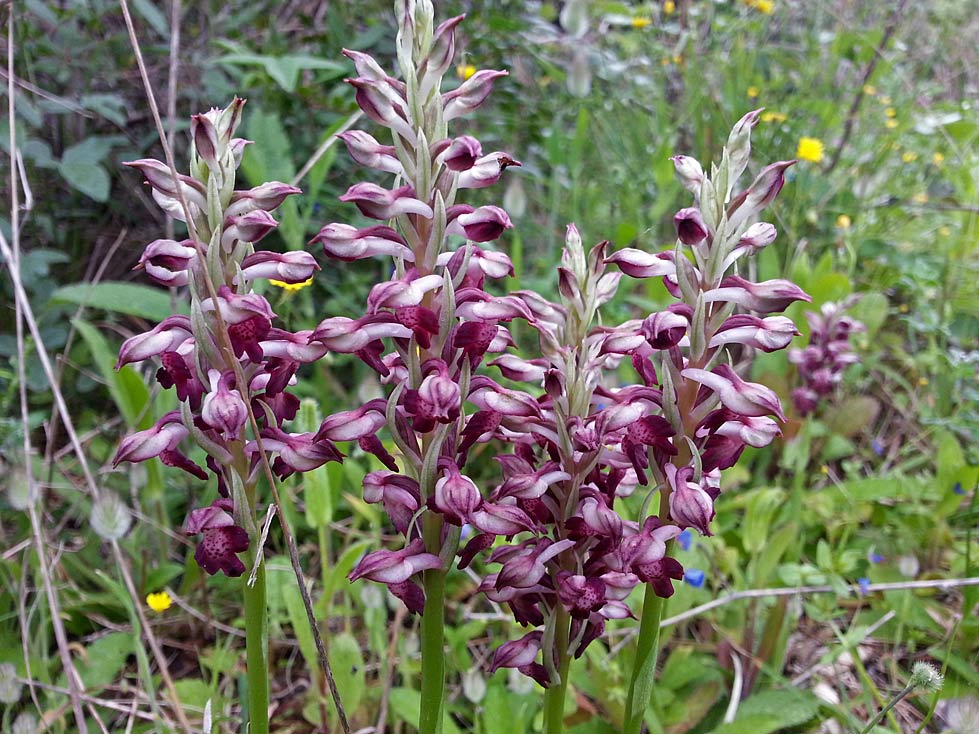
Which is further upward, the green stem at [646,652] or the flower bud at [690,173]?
the flower bud at [690,173]

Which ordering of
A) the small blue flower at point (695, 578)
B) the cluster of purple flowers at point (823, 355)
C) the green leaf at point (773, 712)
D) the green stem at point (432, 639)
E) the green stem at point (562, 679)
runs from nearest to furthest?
the green stem at point (432, 639)
the green stem at point (562, 679)
the green leaf at point (773, 712)
the small blue flower at point (695, 578)
the cluster of purple flowers at point (823, 355)

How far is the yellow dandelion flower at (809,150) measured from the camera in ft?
12.0

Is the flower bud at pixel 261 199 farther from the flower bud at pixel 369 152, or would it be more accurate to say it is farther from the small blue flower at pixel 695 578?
the small blue flower at pixel 695 578

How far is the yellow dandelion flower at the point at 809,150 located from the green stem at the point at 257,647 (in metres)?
3.19

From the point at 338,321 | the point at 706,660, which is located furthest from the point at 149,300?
the point at 706,660

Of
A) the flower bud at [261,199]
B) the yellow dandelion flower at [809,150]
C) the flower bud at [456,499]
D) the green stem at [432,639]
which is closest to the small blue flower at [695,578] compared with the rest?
the green stem at [432,639]

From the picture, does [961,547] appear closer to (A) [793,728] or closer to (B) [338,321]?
(A) [793,728]

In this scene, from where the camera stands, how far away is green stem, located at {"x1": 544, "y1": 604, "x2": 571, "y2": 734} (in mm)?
1271

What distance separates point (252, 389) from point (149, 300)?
1.42m

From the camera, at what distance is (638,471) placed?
1202 millimetres

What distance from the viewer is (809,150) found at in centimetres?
370

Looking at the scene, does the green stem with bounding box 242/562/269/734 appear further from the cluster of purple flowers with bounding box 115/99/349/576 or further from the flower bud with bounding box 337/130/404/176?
the flower bud with bounding box 337/130/404/176

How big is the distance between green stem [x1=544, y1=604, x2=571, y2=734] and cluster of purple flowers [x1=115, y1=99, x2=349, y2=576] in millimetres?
436

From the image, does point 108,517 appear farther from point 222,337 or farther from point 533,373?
point 533,373
